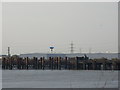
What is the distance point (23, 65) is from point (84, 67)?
12927 mm

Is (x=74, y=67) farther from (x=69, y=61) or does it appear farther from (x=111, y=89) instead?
(x=111, y=89)

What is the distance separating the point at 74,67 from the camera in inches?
2499

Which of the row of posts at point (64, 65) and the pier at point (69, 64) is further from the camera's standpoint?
the pier at point (69, 64)

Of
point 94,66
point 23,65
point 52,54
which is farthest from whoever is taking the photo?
point 52,54

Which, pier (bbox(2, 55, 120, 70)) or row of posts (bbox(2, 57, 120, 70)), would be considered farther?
pier (bbox(2, 55, 120, 70))

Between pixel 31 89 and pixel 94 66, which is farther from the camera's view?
pixel 94 66

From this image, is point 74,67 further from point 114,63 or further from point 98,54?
point 98,54

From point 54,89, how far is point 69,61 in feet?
171

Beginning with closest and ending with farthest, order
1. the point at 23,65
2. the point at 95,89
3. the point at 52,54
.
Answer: the point at 95,89
the point at 23,65
the point at 52,54

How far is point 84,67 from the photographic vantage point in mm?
63094

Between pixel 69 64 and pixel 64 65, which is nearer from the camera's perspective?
pixel 69 64

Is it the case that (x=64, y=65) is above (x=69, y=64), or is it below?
below

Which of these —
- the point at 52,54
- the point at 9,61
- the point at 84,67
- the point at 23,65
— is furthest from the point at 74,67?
the point at 52,54

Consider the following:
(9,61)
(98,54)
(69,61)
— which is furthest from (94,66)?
(98,54)
